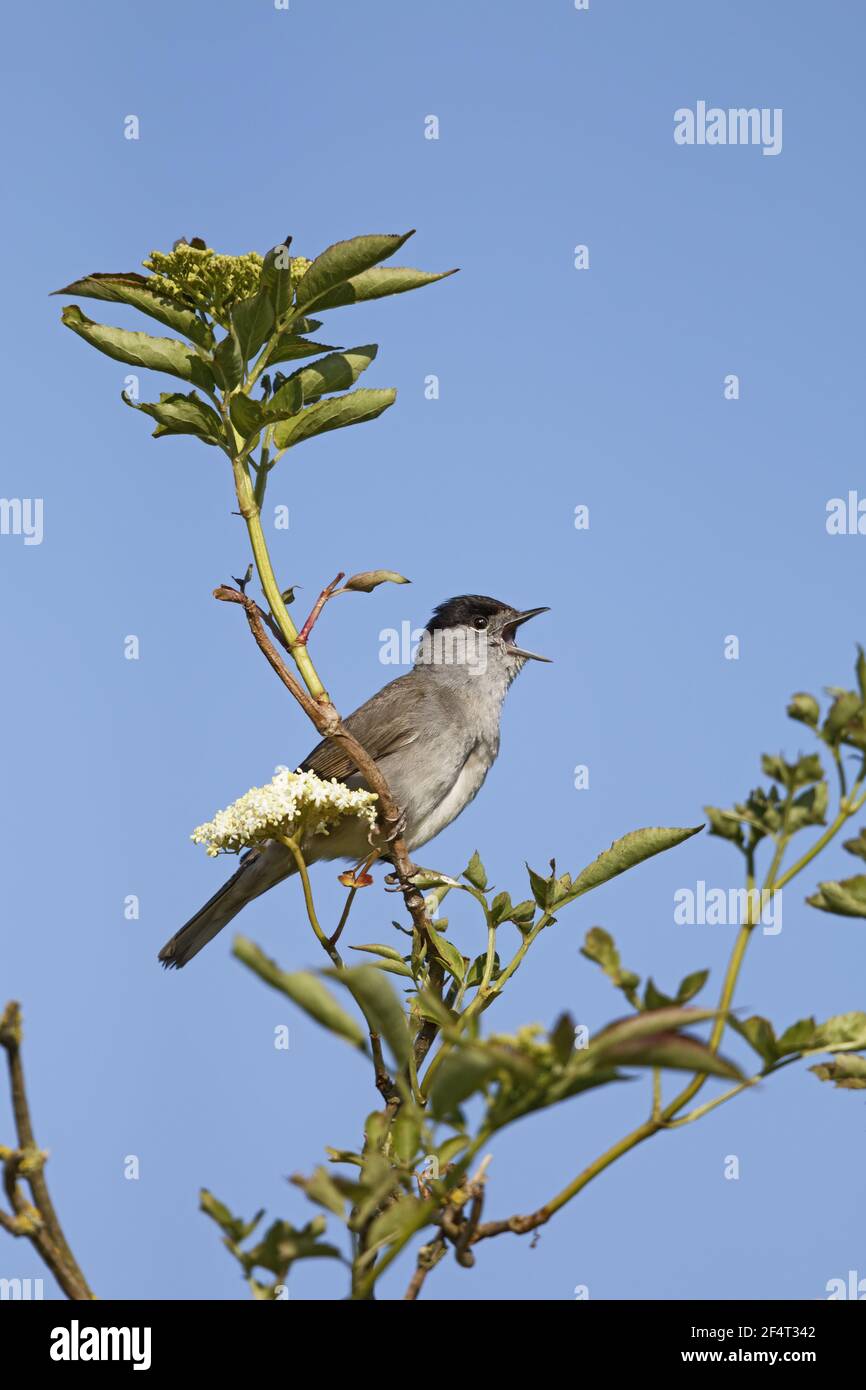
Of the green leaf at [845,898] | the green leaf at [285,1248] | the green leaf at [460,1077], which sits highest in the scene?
the green leaf at [845,898]

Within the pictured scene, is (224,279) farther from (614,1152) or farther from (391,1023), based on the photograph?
(614,1152)

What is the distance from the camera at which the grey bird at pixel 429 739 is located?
5859 millimetres

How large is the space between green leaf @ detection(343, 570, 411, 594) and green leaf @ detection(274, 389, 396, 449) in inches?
10.0

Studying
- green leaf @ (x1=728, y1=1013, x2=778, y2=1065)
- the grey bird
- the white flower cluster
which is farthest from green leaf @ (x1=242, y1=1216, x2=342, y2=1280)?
the grey bird

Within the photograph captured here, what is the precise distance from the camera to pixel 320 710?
1871 millimetres

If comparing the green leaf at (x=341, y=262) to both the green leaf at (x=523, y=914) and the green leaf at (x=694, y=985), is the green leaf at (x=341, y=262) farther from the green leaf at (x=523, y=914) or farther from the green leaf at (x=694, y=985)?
the green leaf at (x=694, y=985)

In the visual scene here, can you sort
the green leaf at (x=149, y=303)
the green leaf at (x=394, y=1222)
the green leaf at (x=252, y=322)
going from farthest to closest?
the green leaf at (x=149, y=303), the green leaf at (x=252, y=322), the green leaf at (x=394, y=1222)

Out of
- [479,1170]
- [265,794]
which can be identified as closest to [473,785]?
[265,794]

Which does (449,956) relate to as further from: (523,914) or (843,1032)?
(843,1032)

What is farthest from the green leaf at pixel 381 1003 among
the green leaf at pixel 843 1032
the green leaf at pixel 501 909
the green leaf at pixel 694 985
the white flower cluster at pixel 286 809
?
the green leaf at pixel 501 909

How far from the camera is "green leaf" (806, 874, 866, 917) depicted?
4.55 ft

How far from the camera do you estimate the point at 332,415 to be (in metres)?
2.08

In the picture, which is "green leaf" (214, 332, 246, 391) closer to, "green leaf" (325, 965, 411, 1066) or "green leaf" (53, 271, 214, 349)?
"green leaf" (53, 271, 214, 349)

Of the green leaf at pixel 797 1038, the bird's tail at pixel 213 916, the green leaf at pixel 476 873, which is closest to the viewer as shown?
the green leaf at pixel 797 1038
